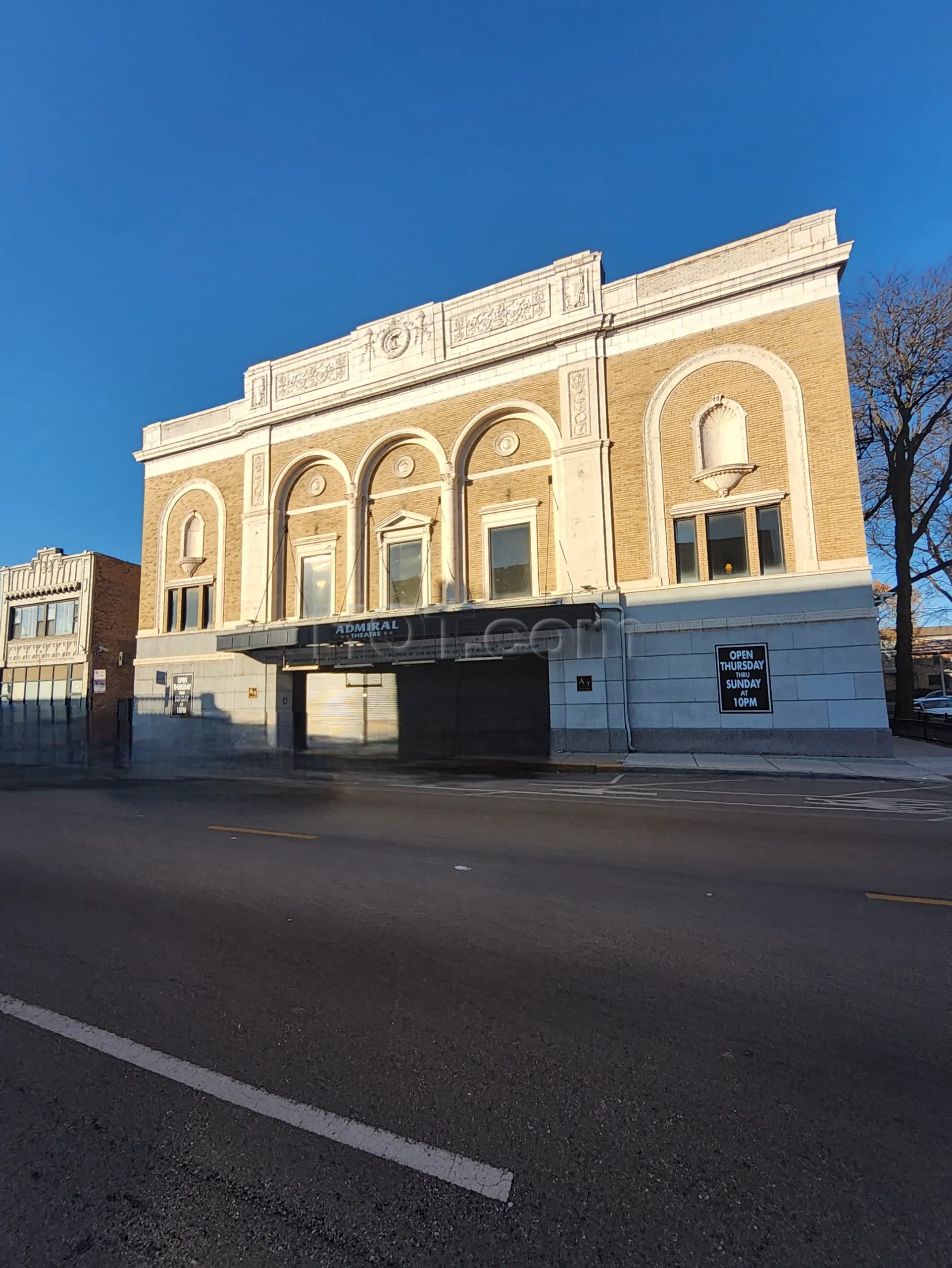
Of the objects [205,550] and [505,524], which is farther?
[205,550]

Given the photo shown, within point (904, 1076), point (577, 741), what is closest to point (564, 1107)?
point (904, 1076)

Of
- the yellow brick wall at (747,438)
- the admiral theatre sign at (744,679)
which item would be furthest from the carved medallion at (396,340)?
the admiral theatre sign at (744,679)

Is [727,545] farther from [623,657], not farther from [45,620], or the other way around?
[45,620]

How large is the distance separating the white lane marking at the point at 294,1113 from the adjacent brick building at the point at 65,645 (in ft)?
104

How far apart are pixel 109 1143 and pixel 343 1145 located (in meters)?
0.93

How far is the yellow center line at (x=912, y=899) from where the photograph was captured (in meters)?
5.28

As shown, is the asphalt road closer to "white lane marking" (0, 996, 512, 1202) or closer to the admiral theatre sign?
"white lane marking" (0, 996, 512, 1202)

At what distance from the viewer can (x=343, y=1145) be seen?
2.44 m

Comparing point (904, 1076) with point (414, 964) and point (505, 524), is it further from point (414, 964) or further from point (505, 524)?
point (505, 524)

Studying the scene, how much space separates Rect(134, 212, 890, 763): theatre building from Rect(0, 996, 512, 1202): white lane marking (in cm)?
1603

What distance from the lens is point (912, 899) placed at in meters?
5.39

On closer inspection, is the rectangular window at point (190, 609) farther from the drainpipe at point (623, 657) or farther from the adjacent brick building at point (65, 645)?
the drainpipe at point (623, 657)

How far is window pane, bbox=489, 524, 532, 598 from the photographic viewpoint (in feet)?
68.5

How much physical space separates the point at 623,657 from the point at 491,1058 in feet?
54.2
